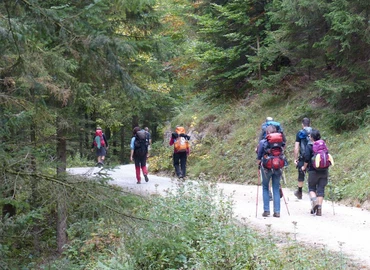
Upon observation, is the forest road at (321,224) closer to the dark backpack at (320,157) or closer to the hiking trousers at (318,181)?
the hiking trousers at (318,181)

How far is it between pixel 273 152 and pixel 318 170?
4.06 ft

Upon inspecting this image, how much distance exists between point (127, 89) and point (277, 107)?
42.4ft

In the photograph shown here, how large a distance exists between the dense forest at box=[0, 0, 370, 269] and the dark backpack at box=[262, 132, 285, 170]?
8.61 ft

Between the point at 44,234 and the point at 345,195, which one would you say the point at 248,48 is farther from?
the point at 44,234

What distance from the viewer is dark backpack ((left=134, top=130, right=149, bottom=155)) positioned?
14.6 m

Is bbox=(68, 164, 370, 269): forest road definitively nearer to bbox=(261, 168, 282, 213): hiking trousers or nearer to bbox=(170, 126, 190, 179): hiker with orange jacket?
bbox=(261, 168, 282, 213): hiking trousers

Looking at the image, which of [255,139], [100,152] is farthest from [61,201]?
[100,152]

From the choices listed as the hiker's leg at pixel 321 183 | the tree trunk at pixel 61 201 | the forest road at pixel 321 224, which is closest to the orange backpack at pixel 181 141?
the forest road at pixel 321 224

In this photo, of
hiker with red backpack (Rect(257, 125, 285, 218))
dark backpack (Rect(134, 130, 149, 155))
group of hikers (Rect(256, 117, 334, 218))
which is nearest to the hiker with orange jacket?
dark backpack (Rect(134, 130, 149, 155))

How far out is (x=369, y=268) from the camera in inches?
217

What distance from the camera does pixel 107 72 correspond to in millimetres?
6074

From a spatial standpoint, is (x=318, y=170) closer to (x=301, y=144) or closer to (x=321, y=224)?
(x=321, y=224)

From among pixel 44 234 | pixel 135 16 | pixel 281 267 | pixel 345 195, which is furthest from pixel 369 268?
pixel 135 16

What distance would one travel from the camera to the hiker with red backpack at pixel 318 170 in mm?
8984
